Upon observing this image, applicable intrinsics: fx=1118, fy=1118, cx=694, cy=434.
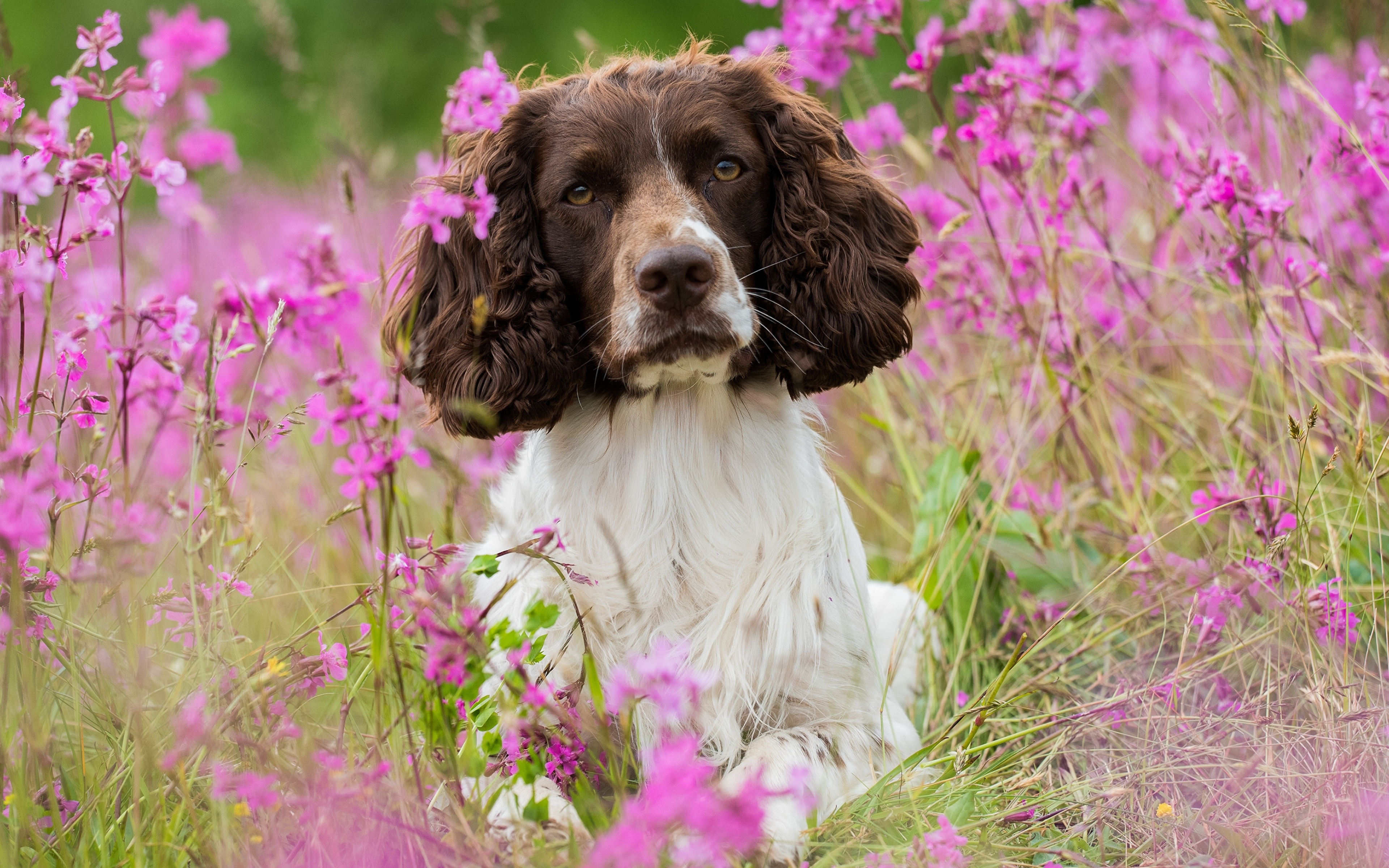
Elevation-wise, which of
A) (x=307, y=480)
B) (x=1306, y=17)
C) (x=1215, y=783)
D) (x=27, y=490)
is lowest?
(x=1215, y=783)

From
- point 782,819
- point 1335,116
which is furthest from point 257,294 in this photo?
point 1335,116

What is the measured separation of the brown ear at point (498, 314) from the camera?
2744 millimetres

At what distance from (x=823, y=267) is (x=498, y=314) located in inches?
33.0

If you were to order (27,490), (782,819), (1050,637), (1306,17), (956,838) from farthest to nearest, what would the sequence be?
(1306,17), (1050,637), (782,819), (956,838), (27,490)

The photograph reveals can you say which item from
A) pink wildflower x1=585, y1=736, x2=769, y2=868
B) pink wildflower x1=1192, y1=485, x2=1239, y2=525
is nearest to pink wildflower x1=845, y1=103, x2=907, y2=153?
pink wildflower x1=1192, y1=485, x2=1239, y2=525

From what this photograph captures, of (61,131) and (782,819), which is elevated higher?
(61,131)

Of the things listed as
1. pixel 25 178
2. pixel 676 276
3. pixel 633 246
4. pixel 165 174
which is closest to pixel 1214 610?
Result: pixel 676 276

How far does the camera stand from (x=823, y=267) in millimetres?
2889

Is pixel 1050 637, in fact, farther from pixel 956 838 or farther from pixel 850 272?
pixel 956 838

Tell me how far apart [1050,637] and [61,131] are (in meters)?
2.67

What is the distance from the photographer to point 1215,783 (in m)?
2.38

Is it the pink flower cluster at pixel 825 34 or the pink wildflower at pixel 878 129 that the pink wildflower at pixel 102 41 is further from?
the pink wildflower at pixel 878 129

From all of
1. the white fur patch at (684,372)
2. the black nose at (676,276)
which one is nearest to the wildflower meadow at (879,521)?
the black nose at (676,276)

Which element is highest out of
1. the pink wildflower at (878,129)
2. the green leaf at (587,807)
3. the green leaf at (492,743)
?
the pink wildflower at (878,129)
